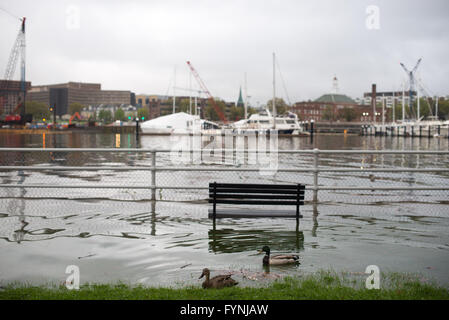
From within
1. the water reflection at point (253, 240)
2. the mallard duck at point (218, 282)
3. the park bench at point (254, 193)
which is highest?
the park bench at point (254, 193)

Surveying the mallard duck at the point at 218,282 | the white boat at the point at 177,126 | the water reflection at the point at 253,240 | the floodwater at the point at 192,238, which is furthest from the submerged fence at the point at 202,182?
the white boat at the point at 177,126

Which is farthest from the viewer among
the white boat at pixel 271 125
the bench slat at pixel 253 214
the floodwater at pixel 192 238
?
the white boat at pixel 271 125

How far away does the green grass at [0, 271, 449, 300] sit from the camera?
564cm

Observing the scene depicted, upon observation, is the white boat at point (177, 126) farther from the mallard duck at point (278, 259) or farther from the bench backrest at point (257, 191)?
the mallard duck at point (278, 259)

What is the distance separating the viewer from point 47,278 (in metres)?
6.69

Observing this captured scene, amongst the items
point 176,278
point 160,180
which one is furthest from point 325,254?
point 160,180

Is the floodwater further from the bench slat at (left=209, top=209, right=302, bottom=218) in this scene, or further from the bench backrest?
the bench backrest

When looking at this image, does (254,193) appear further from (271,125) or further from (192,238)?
(271,125)

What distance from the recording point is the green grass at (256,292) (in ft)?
18.5

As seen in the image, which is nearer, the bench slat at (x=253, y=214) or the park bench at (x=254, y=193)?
the park bench at (x=254, y=193)

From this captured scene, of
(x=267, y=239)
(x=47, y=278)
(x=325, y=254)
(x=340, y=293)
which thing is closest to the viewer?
(x=340, y=293)

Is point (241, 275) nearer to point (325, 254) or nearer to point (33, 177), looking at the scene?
point (325, 254)

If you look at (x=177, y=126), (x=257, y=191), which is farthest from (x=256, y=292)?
(x=177, y=126)
